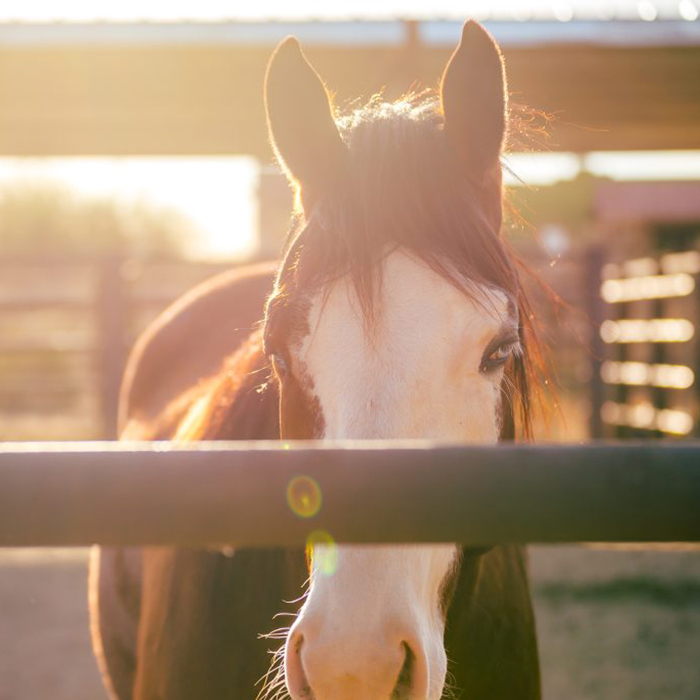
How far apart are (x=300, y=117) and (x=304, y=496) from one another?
145 centimetres

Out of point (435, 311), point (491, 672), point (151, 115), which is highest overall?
point (151, 115)

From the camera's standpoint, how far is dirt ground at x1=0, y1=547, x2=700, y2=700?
4129 mm

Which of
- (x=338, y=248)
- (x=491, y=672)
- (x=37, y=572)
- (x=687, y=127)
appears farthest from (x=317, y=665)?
(x=687, y=127)

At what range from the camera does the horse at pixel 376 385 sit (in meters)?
1.30

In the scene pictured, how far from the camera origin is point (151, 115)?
8633mm

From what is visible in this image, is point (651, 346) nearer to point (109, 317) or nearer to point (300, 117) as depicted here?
point (109, 317)

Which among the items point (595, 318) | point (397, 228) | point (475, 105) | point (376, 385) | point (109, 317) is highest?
point (109, 317)

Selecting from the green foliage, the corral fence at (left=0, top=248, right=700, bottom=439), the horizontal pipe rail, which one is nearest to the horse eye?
the horizontal pipe rail

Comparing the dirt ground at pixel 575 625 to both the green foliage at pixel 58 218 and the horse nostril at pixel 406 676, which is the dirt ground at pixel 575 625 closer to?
the horse nostril at pixel 406 676

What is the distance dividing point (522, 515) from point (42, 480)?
16.8 inches

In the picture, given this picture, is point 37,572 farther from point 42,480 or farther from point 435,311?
point 42,480

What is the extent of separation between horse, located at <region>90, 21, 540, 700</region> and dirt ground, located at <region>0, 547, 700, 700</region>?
2101mm

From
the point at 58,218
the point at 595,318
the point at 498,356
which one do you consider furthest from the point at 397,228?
the point at 58,218

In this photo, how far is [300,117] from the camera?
6.60 feet
